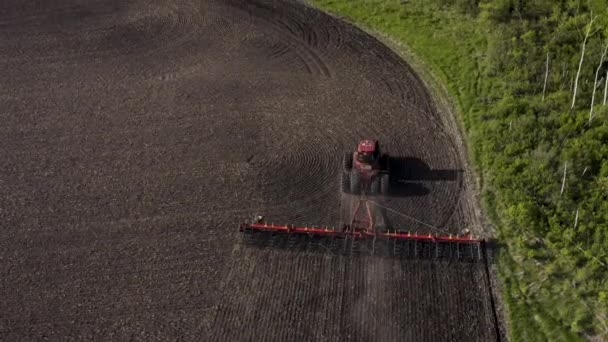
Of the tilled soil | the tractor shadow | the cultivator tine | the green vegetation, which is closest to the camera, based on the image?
the tilled soil

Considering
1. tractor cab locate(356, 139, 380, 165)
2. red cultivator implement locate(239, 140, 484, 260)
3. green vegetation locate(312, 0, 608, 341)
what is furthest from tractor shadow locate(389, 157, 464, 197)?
tractor cab locate(356, 139, 380, 165)

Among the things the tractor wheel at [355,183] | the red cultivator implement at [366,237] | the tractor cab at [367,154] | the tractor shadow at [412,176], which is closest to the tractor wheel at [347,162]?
the tractor wheel at [355,183]

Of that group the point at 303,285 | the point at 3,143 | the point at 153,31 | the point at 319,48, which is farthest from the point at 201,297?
the point at 153,31

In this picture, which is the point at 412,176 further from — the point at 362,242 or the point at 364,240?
the point at 362,242

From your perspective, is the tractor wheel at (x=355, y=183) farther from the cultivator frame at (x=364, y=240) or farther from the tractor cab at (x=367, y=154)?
the cultivator frame at (x=364, y=240)

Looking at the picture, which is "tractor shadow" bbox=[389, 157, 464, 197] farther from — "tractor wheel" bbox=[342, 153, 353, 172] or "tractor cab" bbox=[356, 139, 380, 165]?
"tractor wheel" bbox=[342, 153, 353, 172]

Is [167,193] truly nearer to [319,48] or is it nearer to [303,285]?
[303,285]
